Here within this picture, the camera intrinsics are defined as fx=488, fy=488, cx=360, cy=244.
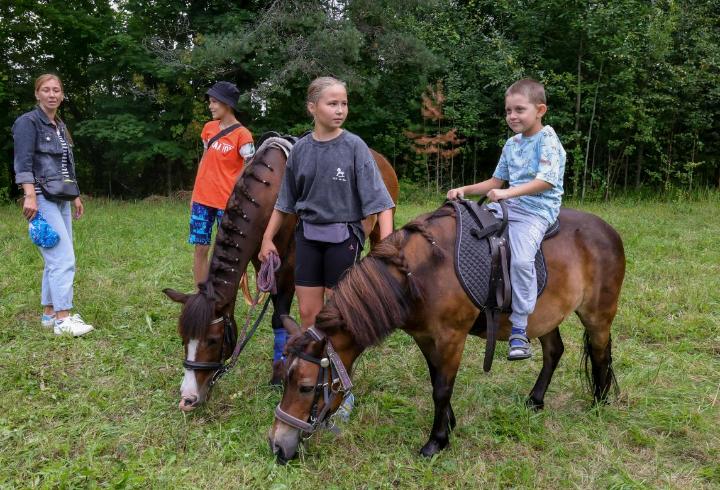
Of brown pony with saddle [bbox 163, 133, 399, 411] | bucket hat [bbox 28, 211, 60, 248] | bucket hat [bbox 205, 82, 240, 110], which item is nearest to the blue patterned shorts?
brown pony with saddle [bbox 163, 133, 399, 411]

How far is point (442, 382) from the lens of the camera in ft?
8.66

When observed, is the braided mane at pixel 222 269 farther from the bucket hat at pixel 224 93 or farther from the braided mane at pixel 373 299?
the braided mane at pixel 373 299

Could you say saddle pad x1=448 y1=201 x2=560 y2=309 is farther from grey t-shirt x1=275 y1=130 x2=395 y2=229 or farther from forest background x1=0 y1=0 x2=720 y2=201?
forest background x1=0 y1=0 x2=720 y2=201

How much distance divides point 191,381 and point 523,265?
210 centimetres

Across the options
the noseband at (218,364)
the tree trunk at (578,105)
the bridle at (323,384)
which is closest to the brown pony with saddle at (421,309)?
the bridle at (323,384)

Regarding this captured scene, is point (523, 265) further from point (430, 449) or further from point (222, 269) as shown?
point (222, 269)

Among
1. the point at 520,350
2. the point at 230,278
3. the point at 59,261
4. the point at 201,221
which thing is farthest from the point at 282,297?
the point at 59,261

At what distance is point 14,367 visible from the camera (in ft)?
11.7

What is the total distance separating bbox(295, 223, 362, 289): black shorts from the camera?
2.83m

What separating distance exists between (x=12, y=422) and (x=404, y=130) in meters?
12.8

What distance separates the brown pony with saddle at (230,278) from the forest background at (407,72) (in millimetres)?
8082

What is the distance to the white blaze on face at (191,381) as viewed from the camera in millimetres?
3023

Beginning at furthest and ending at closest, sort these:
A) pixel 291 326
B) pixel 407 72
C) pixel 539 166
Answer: pixel 407 72
pixel 539 166
pixel 291 326

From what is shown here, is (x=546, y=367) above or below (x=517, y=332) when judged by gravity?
below
